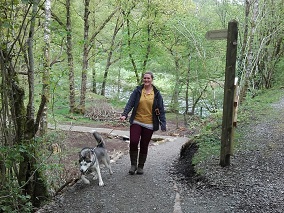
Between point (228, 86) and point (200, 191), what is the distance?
194cm

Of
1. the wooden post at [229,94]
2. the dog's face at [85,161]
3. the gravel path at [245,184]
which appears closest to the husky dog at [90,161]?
the dog's face at [85,161]

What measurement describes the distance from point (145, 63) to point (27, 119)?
17.5m

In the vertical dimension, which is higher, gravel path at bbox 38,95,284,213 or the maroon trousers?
the maroon trousers

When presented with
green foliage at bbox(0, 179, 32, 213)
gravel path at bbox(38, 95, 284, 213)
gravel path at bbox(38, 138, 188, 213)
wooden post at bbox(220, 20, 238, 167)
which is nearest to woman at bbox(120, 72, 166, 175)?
gravel path at bbox(38, 138, 188, 213)

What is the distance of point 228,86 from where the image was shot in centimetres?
559

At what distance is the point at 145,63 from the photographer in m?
21.7

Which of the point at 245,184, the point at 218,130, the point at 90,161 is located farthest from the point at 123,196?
the point at 218,130

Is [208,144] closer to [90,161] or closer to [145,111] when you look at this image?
[145,111]

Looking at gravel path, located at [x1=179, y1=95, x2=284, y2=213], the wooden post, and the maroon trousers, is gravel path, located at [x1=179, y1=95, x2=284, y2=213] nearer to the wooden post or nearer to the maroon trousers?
the wooden post

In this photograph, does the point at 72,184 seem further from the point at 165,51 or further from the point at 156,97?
the point at 165,51

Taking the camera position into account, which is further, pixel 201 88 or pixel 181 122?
pixel 181 122

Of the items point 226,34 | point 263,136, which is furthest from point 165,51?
point 226,34

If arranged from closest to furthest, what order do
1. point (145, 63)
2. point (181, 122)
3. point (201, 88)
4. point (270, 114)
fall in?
point (270, 114), point (201, 88), point (181, 122), point (145, 63)

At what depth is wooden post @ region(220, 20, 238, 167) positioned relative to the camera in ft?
17.9
